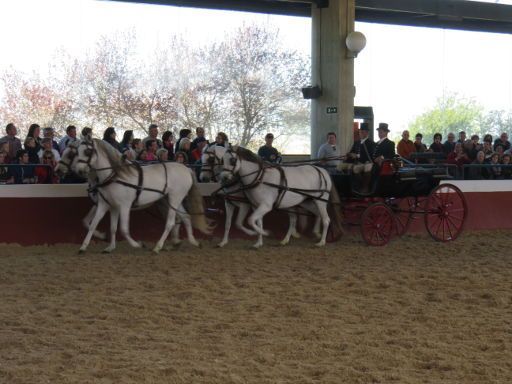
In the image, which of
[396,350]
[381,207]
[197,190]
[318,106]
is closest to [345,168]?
[381,207]

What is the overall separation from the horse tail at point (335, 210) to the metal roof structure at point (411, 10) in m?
4.39

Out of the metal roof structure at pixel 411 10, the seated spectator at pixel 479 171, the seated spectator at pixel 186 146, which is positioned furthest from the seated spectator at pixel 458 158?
the seated spectator at pixel 186 146

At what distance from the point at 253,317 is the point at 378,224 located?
516 centimetres

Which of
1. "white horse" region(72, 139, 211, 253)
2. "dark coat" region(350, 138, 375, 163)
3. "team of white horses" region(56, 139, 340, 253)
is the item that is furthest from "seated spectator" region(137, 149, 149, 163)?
"dark coat" region(350, 138, 375, 163)

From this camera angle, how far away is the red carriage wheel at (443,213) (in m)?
12.3

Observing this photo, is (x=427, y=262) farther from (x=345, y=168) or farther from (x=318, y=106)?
(x=318, y=106)

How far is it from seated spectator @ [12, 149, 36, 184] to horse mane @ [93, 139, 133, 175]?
1.36 m

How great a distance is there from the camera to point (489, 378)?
4.96 meters

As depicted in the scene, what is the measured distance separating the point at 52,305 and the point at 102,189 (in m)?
3.17

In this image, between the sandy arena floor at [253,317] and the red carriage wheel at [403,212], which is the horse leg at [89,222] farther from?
the red carriage wheel at [403,212]

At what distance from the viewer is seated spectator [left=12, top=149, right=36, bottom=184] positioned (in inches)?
439

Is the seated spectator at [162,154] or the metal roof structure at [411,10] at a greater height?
the metal roof structure at [411,10]

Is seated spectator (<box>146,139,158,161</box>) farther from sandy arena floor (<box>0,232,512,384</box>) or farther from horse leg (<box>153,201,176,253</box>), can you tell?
sandy arena floor (<box>0,232,512,384</box>)

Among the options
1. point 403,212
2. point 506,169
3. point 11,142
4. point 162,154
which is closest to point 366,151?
point 403,212
